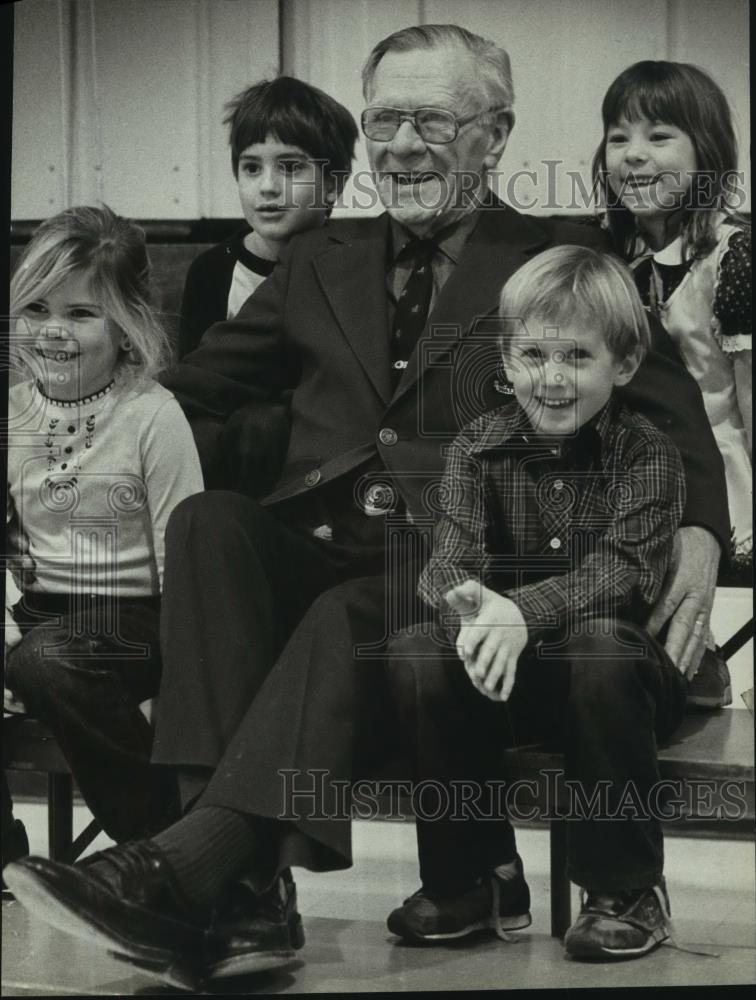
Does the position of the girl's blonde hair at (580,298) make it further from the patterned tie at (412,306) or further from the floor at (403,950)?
the floor at (403,950)

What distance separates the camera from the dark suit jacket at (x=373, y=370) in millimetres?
3701

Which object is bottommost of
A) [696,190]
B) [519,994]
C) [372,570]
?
[519,994]

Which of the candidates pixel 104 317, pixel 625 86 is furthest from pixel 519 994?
pixel 625 86

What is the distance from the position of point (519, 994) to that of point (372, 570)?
3.03ft

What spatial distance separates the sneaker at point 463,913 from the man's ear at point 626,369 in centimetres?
106

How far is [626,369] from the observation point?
366cm

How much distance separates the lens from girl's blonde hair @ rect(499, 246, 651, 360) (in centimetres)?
363

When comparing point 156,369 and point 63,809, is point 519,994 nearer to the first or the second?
point 63,809

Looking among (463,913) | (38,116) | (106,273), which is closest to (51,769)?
(463,913)

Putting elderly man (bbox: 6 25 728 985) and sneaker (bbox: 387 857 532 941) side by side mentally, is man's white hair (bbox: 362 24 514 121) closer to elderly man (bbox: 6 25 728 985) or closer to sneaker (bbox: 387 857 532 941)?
elderly man (bbox: 6 25 728 985)

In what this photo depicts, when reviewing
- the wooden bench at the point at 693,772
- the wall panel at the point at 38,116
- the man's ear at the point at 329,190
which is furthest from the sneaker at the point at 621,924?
the wall panel at the point at 38,116

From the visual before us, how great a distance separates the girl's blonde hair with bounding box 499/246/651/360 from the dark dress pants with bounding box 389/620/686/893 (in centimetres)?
62

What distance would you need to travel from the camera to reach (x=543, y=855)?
4008 millimetres

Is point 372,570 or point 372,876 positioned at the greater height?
point 372,570
